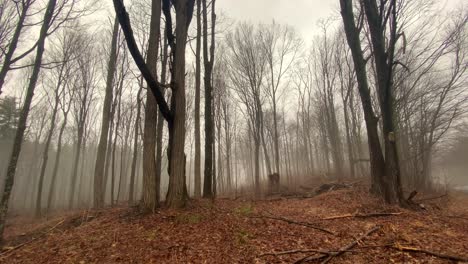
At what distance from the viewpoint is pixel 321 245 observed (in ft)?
14.6

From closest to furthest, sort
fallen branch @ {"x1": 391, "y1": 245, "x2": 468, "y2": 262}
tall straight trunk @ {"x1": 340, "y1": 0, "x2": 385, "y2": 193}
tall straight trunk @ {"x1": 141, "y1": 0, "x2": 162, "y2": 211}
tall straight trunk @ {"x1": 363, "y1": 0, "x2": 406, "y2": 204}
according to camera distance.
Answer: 1. fallen branch @ {"x1": 391, "y1": 245, "x2": 468, "y2": 262}
2. tall straight trunk @ {"x1": 141, "y1": 0, "x2": 162, "y2": 211}
3. tall straight trunk @ {"x1": 363, "y1": 0, "x2": 406, "y2": 204}
4. tall straight trunk @ {"x1": 340, "y1": 0, "x2": 385, "y2": 193}

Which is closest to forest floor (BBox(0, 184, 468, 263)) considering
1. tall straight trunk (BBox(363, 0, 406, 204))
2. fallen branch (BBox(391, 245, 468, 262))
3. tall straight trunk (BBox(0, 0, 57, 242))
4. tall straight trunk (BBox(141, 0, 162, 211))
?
fallen branch (BBox(391, 245, 468, 262))

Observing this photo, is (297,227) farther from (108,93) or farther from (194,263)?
(108,93)

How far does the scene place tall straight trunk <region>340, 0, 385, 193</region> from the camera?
26.3ft

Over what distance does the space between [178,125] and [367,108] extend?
6.56m

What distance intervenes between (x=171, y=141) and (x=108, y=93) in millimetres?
7448

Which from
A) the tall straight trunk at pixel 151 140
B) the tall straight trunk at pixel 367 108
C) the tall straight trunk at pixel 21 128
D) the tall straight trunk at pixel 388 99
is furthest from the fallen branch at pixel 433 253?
the tall straight trunk at pixel 21 128

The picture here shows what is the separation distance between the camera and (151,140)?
687cm

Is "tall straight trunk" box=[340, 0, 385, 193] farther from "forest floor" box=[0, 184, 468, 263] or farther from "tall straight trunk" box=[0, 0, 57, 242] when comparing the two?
"tall straight trunk" box=[0, 0, 57, 242]

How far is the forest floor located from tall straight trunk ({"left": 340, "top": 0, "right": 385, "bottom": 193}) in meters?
1.58

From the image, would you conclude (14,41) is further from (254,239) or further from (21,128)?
(254,239)

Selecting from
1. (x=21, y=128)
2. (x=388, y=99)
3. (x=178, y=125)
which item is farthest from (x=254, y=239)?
(x=21, y=128)

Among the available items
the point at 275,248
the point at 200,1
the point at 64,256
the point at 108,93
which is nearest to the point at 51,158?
the point at 108,93

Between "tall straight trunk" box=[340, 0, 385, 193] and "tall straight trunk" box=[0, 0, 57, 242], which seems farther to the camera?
"tall straight trunk" box=[340, 0, 385, 193]
